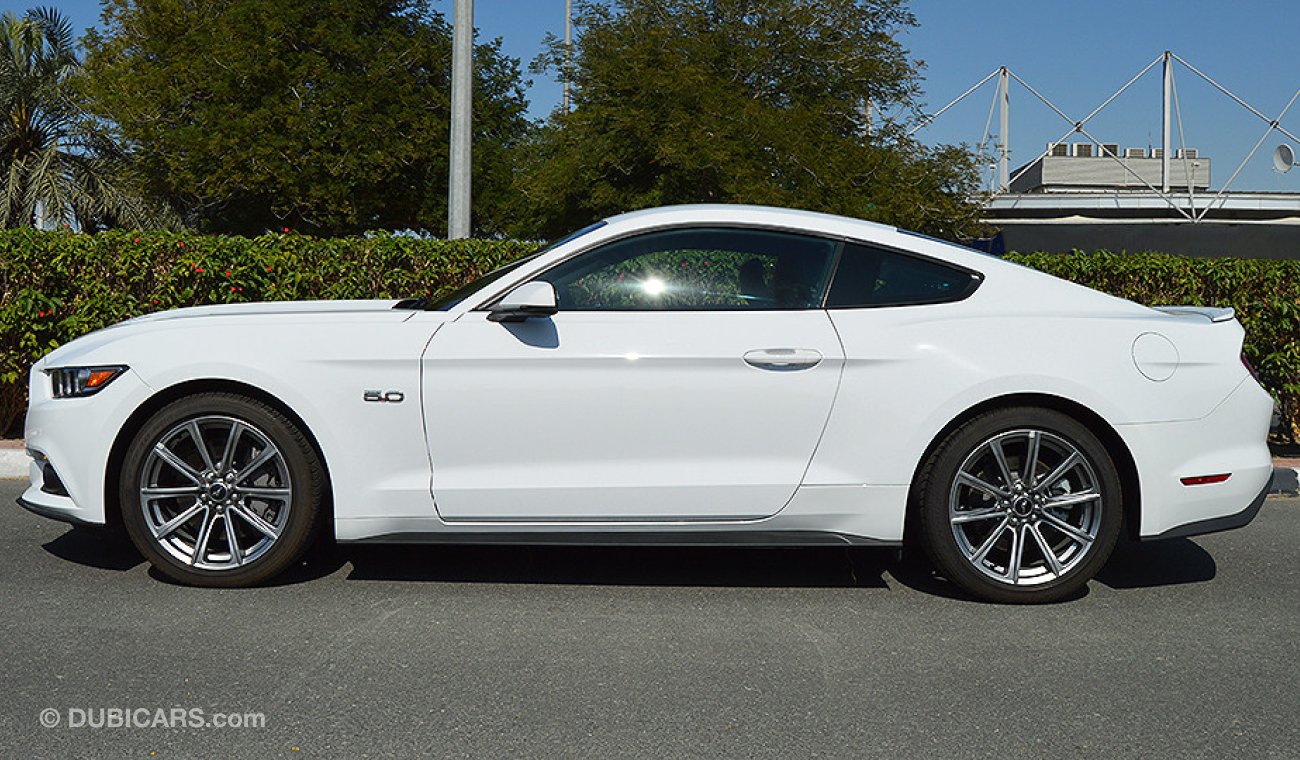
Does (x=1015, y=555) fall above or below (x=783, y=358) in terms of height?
below

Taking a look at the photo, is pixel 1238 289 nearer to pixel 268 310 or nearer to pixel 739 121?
pixel 268 310

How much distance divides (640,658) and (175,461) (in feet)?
6.66

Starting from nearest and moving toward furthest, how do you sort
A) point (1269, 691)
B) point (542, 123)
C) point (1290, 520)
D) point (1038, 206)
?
point (1269, 691) < point (1290, 520) < point (542, 123) < point (1038, 206)

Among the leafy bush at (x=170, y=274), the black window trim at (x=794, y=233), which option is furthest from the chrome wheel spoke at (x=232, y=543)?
the leafy bush at (x=170, y=274)

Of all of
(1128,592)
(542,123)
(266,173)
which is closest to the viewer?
(1128,592)

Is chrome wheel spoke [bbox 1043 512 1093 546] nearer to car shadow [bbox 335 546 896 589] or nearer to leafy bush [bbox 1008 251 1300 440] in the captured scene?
car shadow [bbox 335 546 896 589]

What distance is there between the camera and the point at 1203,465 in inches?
193

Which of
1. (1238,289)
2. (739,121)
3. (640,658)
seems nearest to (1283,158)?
(739,121)

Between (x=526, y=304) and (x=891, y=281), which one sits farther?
(x=891, y=281)

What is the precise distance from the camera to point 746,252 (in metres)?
5.05

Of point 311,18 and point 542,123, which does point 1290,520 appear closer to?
point 542,123

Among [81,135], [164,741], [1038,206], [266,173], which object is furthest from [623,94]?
[1038,206]

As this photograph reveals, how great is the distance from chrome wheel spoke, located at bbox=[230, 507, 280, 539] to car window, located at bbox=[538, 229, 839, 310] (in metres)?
1.45

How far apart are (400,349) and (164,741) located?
179 cm
